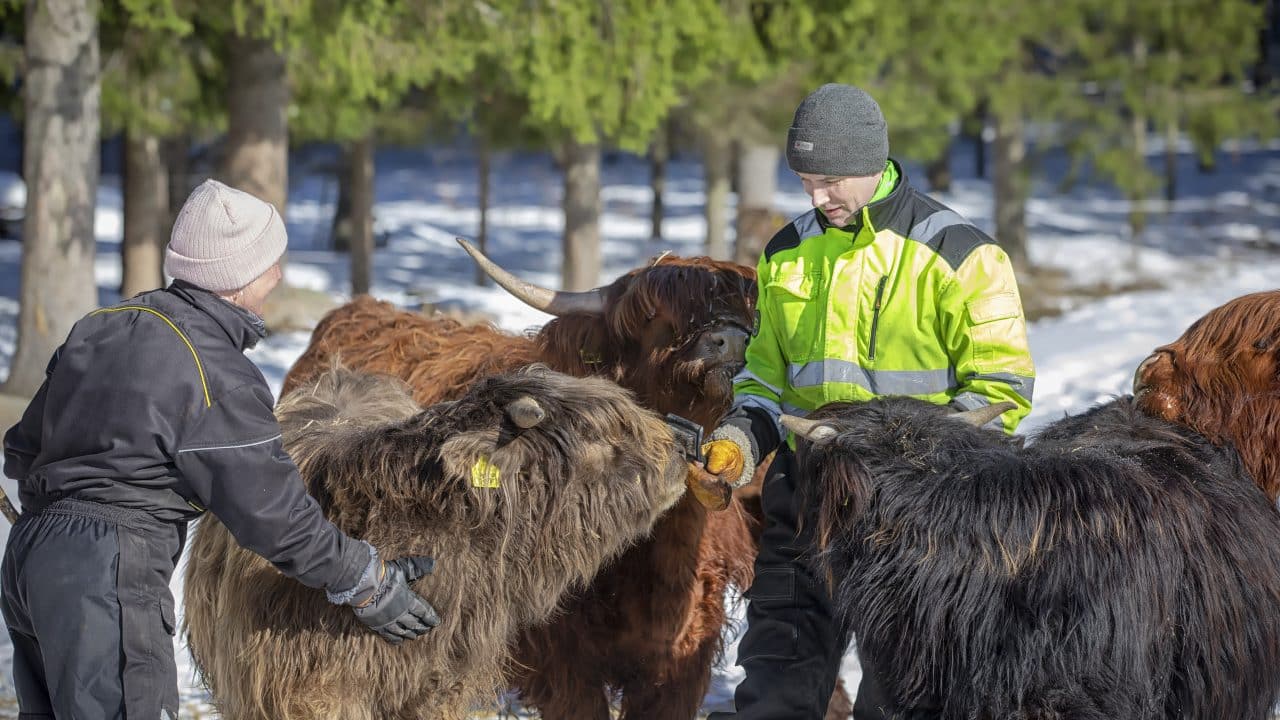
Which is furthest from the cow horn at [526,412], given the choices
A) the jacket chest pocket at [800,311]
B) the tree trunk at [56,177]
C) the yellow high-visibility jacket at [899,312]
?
the tree trunk at [56,177]

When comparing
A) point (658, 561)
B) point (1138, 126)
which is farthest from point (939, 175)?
point (658, 561)

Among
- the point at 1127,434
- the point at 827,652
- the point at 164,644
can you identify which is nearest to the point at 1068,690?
the point at 1127,434

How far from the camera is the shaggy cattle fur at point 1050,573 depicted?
275 centimetres

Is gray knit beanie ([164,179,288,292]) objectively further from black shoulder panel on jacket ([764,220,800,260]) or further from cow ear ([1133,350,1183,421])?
cow ear ([1133,350,1183,421])

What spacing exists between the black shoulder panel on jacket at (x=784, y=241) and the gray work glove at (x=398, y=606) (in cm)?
137

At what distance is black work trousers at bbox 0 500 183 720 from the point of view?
9.11 ft

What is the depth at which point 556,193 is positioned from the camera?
35000 mm

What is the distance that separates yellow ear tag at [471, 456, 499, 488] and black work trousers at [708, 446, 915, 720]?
3.17ft

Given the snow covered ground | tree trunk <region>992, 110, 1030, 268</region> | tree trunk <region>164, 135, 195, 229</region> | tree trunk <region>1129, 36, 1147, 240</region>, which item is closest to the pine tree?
the snow covered ground

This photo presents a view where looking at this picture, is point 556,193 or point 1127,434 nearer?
point 1127,434

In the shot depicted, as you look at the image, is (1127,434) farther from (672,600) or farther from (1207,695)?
(672,600)

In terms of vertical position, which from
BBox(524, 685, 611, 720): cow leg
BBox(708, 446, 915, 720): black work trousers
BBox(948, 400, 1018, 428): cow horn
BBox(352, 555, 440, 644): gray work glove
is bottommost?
BBox(524, 685, 611, 720): cow leg

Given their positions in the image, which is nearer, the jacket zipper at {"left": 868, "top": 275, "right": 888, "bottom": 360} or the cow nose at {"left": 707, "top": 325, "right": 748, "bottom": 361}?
the jacket zipper at {"left": 868, "top": 275, "right": 888, "bottom": 360}

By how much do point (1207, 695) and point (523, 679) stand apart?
2.13m
